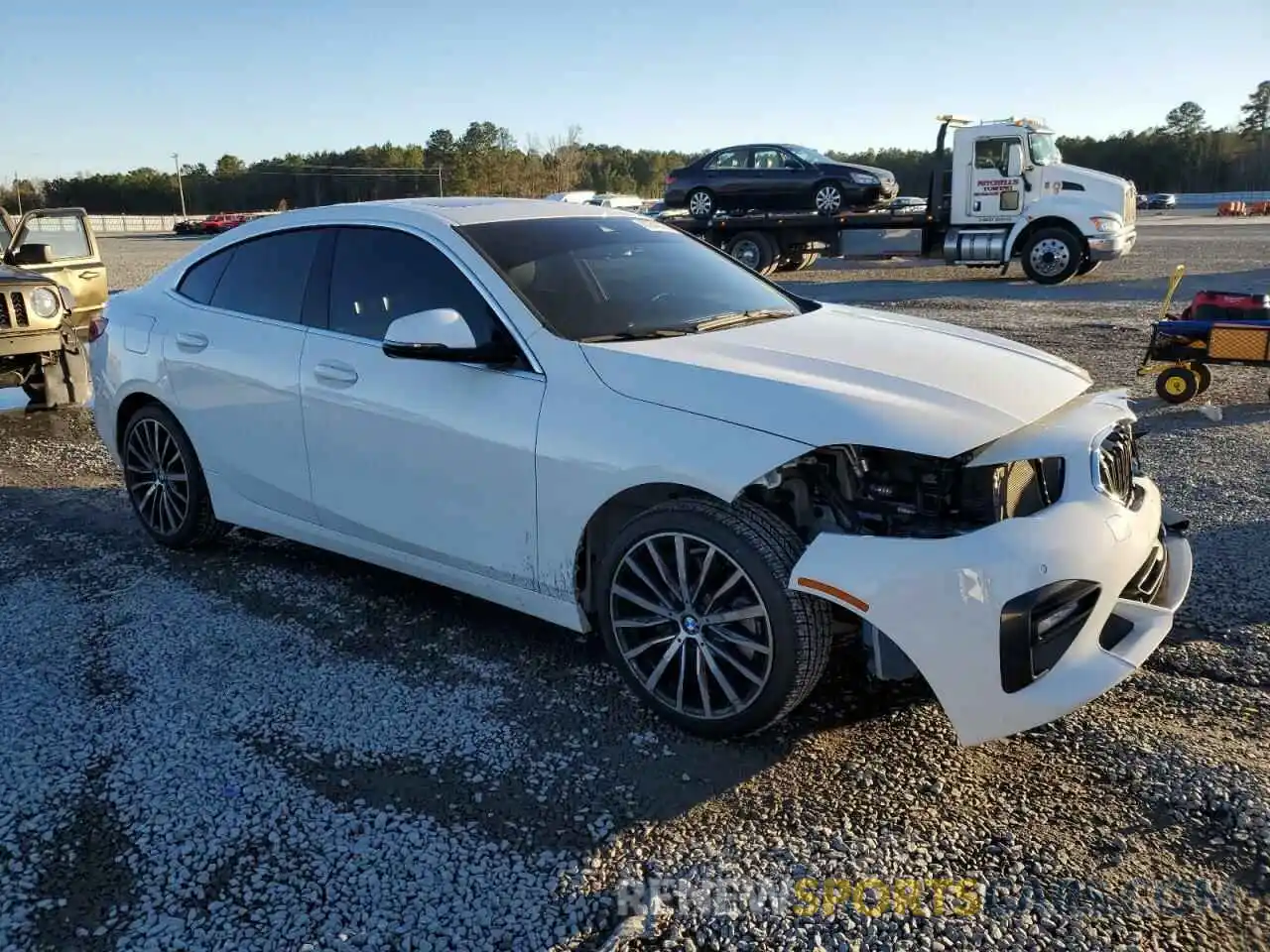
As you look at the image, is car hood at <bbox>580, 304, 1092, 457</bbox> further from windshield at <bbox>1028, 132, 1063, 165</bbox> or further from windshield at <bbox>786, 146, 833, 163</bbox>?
windshield at <bbox>786, 146, 833, 163</bbox>

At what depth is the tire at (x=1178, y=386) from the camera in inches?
316

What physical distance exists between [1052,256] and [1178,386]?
37.9 ft

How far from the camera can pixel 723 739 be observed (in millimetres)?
3305

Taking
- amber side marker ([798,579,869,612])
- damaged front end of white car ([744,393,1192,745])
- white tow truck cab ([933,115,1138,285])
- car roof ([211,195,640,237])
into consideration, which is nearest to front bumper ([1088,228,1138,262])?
white tow truck cab ([933,115,1138,285])

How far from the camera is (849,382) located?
320 cm

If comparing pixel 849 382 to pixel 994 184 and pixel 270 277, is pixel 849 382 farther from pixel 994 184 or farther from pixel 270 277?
pixel 994 184

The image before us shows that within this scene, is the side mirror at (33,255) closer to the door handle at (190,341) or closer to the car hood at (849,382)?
the door handle at (190,341)

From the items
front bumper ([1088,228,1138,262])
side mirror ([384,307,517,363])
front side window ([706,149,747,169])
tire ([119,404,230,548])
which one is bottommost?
tire ([119,404,230,548])

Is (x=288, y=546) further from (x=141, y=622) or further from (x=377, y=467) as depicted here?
(x=377, y=467)

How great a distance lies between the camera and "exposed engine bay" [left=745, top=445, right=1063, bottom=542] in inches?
118

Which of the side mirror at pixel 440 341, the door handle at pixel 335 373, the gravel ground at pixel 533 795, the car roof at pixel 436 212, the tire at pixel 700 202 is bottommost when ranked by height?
the gravel ground at pixel 533 795


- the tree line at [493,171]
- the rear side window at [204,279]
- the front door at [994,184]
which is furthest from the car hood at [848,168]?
the tree line at [493,171]

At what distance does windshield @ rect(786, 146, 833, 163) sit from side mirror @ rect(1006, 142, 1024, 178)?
4403 millimetres

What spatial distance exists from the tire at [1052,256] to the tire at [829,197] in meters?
4.22
